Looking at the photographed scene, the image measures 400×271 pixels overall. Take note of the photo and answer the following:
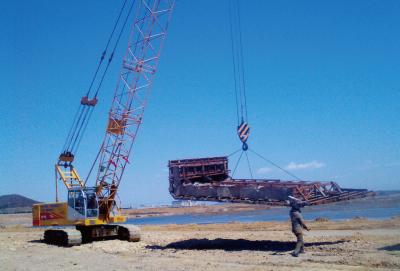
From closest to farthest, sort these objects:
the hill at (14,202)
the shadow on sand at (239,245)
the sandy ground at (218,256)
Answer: the sandy ground at (218,256) → the shadow on sand at (239,245) → the hill at (14,202)

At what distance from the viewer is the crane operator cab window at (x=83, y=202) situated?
2279 centimetres

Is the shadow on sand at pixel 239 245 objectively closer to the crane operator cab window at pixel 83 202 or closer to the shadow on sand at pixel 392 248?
the shadow on sand at pixel 392 248

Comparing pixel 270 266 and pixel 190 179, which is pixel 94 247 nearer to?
pixel 190 179

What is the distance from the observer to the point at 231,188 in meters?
18.8

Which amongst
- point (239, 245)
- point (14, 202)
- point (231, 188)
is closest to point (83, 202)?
point (231, 188)

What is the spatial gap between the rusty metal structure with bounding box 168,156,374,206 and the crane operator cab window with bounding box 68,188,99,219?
5.18 m

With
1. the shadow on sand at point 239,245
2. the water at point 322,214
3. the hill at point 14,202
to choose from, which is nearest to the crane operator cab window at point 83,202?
the shadow on sand at point 239,245

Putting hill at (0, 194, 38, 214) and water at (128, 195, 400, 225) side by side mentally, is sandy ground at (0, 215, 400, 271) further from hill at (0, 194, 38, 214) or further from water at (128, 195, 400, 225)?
hill at (0, 194, 38, 214)

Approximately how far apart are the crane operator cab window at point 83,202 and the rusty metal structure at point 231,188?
5.18 metres

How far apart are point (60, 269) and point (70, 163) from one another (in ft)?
46.5

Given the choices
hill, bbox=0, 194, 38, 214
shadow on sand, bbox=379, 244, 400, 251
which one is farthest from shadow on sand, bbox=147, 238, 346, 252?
hill, bbox=0, 194, 38, 214

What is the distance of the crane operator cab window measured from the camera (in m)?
22.8

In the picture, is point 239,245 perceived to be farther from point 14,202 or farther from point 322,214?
point 14,202

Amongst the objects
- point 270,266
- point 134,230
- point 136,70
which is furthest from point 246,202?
point 136,70
